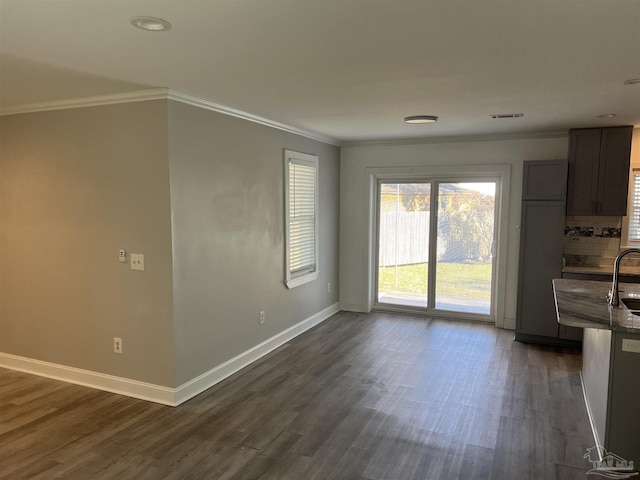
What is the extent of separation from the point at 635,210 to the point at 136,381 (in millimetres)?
5713

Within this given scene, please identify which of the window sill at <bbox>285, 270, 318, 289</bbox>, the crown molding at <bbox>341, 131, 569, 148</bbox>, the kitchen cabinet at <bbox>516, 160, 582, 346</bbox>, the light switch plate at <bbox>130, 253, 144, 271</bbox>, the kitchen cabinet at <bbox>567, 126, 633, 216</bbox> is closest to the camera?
the light switch plate at <bbox>130, 253, 144, 271</bbox>

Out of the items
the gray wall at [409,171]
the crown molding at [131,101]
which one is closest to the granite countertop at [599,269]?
the gray wall at [409,171]

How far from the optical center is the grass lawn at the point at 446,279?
Result: 6082 mm

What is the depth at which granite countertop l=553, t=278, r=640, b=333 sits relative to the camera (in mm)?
2535

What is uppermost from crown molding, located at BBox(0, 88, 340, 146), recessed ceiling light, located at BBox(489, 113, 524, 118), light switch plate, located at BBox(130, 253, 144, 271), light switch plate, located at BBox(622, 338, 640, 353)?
recessed ceiling light, located at BBox(489, 113, 524, 118)

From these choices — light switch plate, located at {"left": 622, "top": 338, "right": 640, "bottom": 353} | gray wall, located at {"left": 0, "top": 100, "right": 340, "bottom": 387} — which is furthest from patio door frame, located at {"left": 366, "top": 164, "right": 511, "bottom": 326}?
light switch plate, located at {"left": 622, "top": 338, "right": 640, "bottom": 353}

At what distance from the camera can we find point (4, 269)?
4316 millimetres

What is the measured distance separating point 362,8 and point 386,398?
119 inches

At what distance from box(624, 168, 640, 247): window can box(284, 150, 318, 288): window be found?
12.4 feet

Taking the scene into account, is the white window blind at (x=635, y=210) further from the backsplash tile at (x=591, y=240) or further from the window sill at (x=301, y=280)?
the window sill at (x=301, y=280)

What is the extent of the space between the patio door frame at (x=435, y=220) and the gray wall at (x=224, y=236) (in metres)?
1.56

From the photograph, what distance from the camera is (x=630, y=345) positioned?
2.61 m

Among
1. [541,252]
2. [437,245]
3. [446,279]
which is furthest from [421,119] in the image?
[446,279]

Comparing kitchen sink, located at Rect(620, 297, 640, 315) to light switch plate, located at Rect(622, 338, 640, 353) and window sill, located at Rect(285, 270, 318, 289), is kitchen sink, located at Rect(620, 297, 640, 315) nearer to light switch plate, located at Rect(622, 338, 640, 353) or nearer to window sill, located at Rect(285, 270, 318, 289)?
light switch plate, located at Rect(622, 338, 640, 353)
